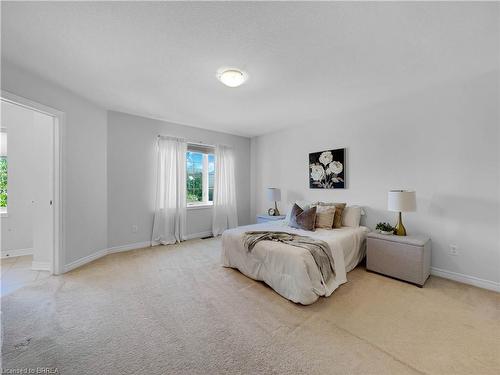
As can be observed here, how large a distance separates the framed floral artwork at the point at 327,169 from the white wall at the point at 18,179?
487 centimetres

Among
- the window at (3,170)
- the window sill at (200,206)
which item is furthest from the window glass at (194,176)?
the window at (3,170)

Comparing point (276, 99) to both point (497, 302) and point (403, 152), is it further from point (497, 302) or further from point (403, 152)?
point (497, 302)

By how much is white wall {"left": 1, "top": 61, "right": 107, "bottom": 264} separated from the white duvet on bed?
209 cm

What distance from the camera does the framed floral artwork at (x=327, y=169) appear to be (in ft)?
12.2

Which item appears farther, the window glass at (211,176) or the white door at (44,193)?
the window glass at (211,176)

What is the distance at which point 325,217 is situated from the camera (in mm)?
3273

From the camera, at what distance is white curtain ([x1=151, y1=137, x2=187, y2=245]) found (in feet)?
13.4

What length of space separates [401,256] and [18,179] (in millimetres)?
5921

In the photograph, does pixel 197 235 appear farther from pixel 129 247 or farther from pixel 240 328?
pixel 240 328

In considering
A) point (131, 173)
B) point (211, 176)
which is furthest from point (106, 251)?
point (211, 176)

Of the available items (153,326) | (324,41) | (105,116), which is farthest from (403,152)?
(105,116)

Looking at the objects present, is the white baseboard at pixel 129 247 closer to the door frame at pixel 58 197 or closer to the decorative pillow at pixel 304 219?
the door frame at pixel 58 197

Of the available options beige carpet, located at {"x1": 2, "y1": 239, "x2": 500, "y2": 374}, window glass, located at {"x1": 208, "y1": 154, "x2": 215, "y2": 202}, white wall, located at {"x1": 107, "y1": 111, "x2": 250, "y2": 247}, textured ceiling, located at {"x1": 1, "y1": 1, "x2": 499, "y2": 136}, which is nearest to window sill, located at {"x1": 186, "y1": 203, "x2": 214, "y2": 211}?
window glass, located at {"x1": 208, "y1": 154, "x2": 215, "y2": 202}

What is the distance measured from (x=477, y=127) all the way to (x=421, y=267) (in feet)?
5.85
